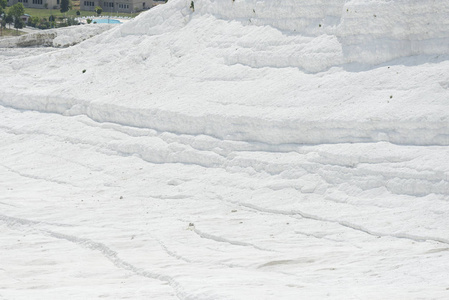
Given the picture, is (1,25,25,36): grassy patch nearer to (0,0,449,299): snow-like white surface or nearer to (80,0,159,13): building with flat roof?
(80,0,159,13): building with flat roof

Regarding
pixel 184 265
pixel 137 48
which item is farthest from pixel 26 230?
pixel 137 48

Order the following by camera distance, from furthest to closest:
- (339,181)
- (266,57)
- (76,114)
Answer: (76,114), (266,57), (339,181)

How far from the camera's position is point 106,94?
24.2m

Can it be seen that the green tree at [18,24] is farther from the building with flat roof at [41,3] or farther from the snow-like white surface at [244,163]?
the snow-like white surface at [244,163]

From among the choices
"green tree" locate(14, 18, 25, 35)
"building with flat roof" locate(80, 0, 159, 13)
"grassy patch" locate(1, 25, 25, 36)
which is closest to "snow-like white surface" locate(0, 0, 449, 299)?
"grassy patch" locate(1, 25, 25, 36)

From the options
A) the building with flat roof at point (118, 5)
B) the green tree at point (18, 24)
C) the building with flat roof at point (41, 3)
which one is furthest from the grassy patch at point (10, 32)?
the building with flat roof at point (41, 3)

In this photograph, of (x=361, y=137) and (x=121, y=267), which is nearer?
(x=121, y=267)

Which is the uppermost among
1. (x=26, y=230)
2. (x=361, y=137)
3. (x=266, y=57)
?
(x=266, y=57)

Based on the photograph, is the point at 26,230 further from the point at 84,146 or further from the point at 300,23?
the point at 300,23

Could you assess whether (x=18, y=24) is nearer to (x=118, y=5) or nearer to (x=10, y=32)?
(x=10, y=32)

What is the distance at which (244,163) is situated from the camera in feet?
61.0

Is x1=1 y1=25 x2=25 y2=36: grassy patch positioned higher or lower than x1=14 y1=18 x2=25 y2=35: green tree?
lower

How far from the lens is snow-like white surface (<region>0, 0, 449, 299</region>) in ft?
44.4

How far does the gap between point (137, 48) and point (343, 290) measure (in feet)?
54.0
